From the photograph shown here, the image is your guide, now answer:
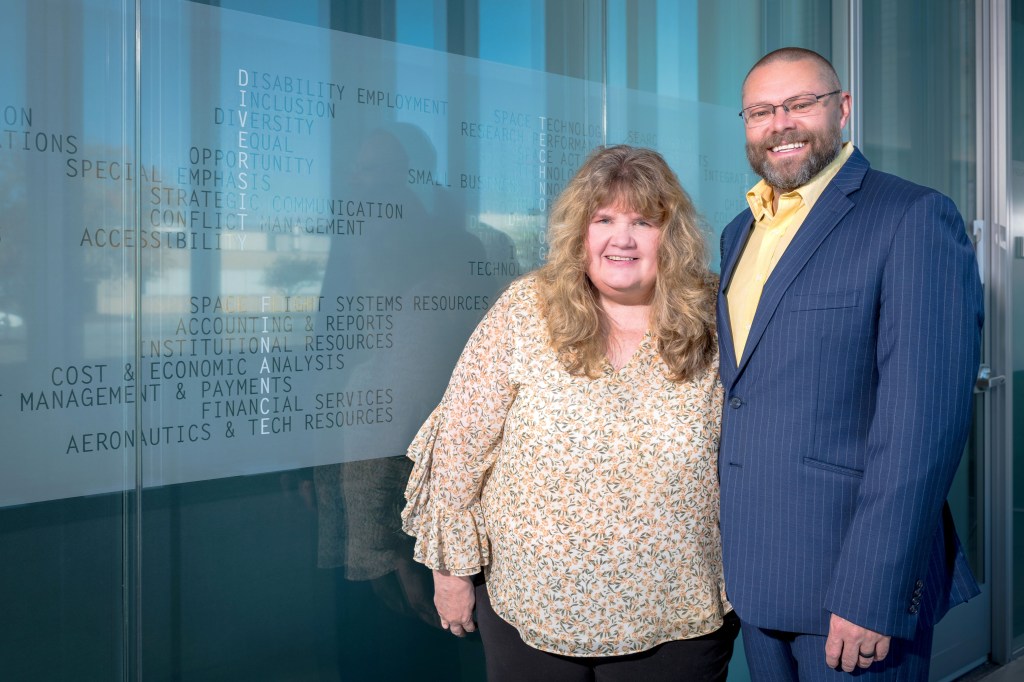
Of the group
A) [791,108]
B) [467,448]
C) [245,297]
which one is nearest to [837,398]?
[791,108]

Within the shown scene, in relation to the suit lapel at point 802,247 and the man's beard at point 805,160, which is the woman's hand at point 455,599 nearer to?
the suit lapel at point 802,247

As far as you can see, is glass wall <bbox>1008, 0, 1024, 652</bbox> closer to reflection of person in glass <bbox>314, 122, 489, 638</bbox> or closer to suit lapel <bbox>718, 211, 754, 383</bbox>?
suit lapel <bbox>718, 211, 754, 383</bbox>

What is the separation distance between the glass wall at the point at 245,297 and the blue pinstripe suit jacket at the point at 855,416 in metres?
0.92

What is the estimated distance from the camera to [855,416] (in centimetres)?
174

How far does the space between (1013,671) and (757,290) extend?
321cm

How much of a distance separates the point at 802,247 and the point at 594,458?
1.96ft

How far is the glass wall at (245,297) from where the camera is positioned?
71.6 inches

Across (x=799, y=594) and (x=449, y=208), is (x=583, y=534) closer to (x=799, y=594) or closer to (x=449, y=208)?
(x=799, y=594)

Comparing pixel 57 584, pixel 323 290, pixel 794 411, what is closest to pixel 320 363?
pixel 323 290

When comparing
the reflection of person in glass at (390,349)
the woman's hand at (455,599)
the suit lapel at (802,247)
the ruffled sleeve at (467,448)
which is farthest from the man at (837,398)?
the reflection of person in glass at (390,349)

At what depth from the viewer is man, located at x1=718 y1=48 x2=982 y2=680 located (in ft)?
5.34

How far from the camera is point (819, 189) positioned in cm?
192

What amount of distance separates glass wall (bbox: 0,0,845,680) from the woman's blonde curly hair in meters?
0.54

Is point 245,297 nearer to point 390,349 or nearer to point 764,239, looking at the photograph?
point 390,349
